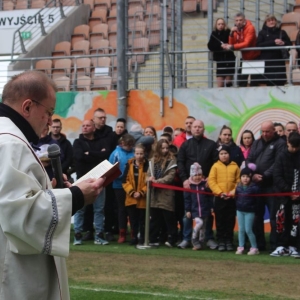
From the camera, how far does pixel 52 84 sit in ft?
13.4

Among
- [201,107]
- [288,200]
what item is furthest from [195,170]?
[201,107]

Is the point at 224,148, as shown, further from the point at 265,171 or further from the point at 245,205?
the point at 245,205

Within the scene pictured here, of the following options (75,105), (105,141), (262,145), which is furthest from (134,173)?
(75,105)

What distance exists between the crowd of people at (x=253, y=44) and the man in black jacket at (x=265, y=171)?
8.96 feet

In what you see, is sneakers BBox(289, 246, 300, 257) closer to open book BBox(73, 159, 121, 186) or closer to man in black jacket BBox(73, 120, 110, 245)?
Result: man in black jacket BBox(73, 120, 110, 245)

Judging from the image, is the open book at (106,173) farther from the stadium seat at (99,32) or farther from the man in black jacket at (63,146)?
the stadium seat at (99,32)

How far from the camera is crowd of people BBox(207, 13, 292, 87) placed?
1488 centimetres

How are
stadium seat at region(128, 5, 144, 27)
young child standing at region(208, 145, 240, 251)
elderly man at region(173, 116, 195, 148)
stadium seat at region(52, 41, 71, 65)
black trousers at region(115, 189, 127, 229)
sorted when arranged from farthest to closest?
1. stadium seat at region(52, 41, 71, 65)
2. stadium seat at region(128, 5, 144, 27)
3. elderly man at region(173, 116, 195, 148)
4. black trousers at region(115, 189, 127, 229)
5. young child standing at region(208, 145, 240, 251)

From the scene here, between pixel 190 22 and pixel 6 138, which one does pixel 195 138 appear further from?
pixel 6 138

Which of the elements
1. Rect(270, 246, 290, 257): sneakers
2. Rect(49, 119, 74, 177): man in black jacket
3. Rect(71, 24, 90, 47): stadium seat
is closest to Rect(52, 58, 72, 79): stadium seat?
Rect(71, 24, 90, 47): stadium seat

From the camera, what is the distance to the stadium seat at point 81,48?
2011 cm

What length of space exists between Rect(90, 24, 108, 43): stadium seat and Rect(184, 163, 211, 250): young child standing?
29.6 ft

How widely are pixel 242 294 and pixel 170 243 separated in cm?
419

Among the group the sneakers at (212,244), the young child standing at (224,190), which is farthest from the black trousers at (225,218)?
the sneakers at (212,244)
